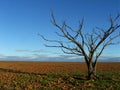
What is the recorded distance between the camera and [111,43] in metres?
25.4

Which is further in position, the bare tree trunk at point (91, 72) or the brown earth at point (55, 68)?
the brown earth at point (55, 68)

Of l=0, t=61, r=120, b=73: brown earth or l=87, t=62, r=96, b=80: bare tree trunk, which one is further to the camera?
l=0, t=61, r=120, b=73: brown earth

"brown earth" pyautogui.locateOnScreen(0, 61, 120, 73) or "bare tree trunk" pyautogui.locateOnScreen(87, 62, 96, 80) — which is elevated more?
"brown earth" pyautogui.locateOnScreen(0, 61, 120, 73)

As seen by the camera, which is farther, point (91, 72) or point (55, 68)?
point (55, 68)

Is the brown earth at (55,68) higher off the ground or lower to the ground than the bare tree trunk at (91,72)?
higher

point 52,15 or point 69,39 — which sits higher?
point 52,15

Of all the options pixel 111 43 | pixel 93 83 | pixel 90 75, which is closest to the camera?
pixel 93 83

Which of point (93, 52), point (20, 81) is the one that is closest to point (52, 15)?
point (93, 52)

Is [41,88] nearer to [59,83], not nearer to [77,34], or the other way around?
A: [59,83]

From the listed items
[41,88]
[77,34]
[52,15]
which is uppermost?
[52,15]

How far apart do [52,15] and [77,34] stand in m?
2.70

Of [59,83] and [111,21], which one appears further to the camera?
[111,21]

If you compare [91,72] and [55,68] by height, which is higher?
[55,68]

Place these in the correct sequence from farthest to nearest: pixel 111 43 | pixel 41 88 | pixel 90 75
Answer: pixel 111 43 < pixel 90 75 < pixel 41 88
